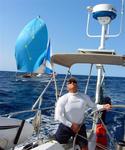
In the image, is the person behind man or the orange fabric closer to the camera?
the person behind man

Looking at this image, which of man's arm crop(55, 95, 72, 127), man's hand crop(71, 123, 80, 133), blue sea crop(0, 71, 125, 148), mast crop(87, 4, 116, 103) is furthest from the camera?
blue sea crop(0, 71, 125, 148)

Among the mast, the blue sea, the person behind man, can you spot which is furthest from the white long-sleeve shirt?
the mast

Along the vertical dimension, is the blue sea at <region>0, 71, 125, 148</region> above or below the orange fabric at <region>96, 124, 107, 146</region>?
below

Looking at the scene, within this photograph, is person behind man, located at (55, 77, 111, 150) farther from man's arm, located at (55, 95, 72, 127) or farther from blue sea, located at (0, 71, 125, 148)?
blue sea, located at (0, 71, 125, 148)

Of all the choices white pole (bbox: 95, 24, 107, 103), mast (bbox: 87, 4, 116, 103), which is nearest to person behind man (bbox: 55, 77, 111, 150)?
white pole (bbox: 95, 24, 107, 103)

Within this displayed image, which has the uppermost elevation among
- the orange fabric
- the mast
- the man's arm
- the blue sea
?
the mast

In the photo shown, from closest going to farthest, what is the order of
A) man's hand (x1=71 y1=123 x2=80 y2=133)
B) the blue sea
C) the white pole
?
man's hand (x1=71 y1=123 x2=80 y2=133) < the white pole < the blue sea

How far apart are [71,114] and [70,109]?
92 millimetres

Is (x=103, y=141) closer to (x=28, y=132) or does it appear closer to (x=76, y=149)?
(x=76, y=149)

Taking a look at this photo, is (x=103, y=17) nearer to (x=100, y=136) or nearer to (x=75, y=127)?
(x=100, y=136)

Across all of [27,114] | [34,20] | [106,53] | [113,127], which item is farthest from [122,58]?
[34,20]

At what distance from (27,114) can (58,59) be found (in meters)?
9.36

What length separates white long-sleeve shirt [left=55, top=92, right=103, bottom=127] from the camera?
604cm

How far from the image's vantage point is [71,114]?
6125 mm
